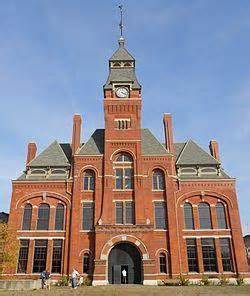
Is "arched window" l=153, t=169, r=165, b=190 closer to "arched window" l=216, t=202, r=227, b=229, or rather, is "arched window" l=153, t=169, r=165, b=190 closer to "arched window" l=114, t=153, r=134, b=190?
"arched window" l=114, t=153, r=134, b=190

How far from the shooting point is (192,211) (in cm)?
3869

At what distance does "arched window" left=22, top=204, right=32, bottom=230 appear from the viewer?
37875 millimetres

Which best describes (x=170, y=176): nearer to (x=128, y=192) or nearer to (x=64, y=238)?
(x=128, y=192)

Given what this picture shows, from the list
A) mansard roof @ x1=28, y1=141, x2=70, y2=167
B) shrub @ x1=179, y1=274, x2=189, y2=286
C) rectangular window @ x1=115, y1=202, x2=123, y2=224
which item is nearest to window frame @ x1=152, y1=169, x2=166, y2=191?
rectangular window @ x1=115, y1=202, x2=123, y2=224

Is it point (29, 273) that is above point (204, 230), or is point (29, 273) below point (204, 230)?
below

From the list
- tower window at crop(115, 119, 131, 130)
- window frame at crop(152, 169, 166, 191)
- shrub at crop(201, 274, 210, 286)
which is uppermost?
tower window at crop(115, 119, 131, 130)

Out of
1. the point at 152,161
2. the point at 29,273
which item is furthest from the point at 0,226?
the point at 152,161

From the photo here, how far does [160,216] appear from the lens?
124 ft

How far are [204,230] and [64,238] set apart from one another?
15455 mm

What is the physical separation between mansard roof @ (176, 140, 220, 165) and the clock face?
9.99m

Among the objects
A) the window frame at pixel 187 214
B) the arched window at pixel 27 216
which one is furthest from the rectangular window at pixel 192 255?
the arched window at pixel 27 216

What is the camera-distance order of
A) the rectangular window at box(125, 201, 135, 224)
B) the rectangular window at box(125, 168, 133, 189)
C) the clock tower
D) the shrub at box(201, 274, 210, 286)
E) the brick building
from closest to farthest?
the shrub at box(201, 274, 210, 286) → the brick building → the rectangular window at box(125, 201, 135, 224) → the rectangular window at box(125, 168, 133, 189) → the clock tower

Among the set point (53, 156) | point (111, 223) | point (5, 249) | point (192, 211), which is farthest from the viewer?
point (53, 156)

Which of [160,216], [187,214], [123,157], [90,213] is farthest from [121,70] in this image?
[187,214]
